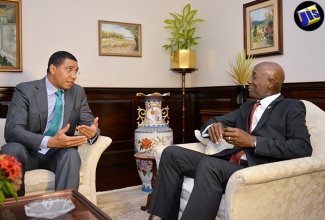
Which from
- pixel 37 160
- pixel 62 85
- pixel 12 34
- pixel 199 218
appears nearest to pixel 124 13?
pixel 12 34

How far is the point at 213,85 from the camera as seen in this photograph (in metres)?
4.50

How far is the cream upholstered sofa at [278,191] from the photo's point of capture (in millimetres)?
1597

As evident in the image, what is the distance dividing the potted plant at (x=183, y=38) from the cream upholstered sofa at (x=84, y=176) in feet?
6.78

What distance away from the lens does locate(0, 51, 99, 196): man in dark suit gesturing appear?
7.07 ft

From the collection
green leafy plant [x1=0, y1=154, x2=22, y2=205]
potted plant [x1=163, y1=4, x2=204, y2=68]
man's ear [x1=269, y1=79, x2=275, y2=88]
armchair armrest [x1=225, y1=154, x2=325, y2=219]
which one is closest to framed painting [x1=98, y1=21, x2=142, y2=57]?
potted plant [x1=163, y1=4, x2=204, y2=68]

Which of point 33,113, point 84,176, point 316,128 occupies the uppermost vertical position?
point 33,113

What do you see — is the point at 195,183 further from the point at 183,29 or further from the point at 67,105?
the point at 183,29

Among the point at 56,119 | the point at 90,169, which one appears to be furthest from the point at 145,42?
the point at 90,169

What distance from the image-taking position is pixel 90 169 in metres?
2.33

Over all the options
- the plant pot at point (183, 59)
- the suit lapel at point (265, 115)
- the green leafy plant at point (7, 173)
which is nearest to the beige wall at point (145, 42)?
the plant pot at point (183, 59)

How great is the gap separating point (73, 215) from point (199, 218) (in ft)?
2.20

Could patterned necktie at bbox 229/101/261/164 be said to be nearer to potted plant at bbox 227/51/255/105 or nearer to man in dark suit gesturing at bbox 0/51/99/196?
man in dark suit gesturing at bbox 0/51/99/196

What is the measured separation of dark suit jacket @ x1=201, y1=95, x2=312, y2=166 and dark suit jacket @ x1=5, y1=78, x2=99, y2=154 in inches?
46.2

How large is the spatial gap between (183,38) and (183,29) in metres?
0.38
